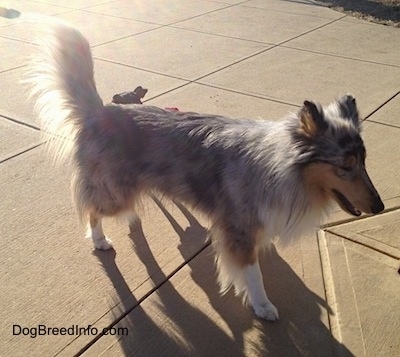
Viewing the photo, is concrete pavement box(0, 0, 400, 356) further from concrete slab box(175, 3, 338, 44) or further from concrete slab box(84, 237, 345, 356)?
concrete slab box(175, 3, 338, 44)

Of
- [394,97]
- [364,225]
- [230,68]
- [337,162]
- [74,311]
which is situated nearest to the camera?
[337,162]

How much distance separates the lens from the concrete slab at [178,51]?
700 cm

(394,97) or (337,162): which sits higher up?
(337,162)

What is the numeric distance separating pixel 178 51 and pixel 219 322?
Result: 18.7ft

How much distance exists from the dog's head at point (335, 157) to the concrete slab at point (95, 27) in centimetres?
632

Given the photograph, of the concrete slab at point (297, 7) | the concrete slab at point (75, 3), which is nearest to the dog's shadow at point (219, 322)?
the concrete slab at point (297, 7)

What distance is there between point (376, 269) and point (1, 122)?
4487 millimetres

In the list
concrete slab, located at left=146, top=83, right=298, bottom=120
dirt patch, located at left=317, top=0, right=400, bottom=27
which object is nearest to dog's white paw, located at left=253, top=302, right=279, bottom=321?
concrete slab, located at left=146, top=83, right=298, bottom=120

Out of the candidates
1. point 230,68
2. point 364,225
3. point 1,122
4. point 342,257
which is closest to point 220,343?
point 342,257

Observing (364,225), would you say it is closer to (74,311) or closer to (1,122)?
(74,311)

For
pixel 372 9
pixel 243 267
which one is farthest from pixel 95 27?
pixel 243 267

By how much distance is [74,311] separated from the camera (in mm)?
3010

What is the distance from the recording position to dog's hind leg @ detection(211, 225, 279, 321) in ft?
9.77

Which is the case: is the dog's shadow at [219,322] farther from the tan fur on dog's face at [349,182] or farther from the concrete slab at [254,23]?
the concrete slab at [254,23]
